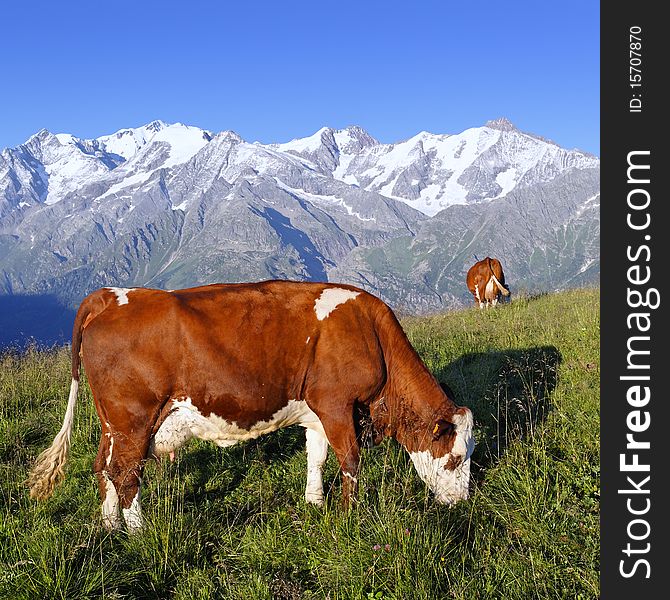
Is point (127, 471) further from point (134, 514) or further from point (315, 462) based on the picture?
point (315, 462)

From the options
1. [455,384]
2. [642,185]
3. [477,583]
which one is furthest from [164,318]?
[455,384]

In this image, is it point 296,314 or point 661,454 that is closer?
point 661,454

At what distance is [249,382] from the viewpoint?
577 centimetres

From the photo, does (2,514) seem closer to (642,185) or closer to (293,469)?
(293,469)

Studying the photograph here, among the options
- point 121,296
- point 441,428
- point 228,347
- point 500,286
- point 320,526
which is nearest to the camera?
point 320,526

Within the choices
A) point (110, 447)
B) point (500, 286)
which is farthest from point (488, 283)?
point (110, 447)

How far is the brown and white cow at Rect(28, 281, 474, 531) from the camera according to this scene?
18.5 ft

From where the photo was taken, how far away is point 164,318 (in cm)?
570

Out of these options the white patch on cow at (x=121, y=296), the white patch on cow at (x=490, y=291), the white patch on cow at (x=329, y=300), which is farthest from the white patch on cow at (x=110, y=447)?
the white patch on cow at (x=490, y=291)

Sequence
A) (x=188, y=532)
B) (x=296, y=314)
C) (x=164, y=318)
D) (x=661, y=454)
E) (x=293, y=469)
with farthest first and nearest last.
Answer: (x=293, y=469) → (x=296, y=314) → (x=164, y=318) → (x=188, y=532) → (x=661, y=454)

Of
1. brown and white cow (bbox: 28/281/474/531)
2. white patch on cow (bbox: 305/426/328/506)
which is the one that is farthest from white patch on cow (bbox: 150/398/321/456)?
white patch on cow (bbox: 305/426/328/506)

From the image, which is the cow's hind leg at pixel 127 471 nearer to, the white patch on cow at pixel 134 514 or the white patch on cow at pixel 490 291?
the white patch on cow at pixel 134 514

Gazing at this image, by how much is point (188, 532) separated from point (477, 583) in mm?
2561

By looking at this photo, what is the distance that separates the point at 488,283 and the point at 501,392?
13.3 meters
